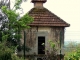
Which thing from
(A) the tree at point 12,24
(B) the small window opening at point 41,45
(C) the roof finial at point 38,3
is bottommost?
(B) the small window opening at point 41,45

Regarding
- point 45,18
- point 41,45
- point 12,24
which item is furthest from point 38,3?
point 12,24

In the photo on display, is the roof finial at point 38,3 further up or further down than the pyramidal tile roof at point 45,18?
further up

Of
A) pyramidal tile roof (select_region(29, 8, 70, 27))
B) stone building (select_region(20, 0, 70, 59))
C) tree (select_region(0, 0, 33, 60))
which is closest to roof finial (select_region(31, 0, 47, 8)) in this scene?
pyramidal tile roof (select_region(29, 8, 70, 27))

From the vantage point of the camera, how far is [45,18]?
21.6m

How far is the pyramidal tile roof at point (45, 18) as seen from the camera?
20.9 m

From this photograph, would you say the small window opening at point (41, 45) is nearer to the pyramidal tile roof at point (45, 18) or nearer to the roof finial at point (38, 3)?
the pyramidal tile roof at point (45, 18)

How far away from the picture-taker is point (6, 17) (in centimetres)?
1859

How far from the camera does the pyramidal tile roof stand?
68.6 ft

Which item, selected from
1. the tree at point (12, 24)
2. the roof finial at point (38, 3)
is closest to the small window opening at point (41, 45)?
the tree at point (12, 24)

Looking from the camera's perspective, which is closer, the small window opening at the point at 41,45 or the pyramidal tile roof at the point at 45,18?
the small window opening at the point at 41,45

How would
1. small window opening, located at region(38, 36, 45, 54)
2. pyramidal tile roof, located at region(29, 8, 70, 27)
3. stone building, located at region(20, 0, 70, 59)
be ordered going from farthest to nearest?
1. pyramidal tile roof, located at region(29, 8, 70, 27)
2. stone building, located at region(20, 0, 70, 59)
3. small window opening, located at region(38, 36, 45, 54)

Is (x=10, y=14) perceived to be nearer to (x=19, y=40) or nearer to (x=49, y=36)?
(x=19, y=40)

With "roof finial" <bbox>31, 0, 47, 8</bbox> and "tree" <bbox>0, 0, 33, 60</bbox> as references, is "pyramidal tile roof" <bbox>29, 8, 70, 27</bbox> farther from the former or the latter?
"tree" <bbox>0, 0, 33, 60</bbox>

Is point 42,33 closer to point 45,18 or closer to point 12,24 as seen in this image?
point 45,18
